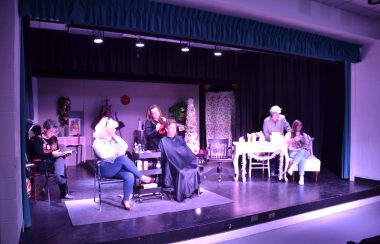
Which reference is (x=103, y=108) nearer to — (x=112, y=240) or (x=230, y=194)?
(x=230, y=194)

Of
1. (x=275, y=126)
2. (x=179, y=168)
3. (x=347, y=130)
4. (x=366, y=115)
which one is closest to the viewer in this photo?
(x=179, y=168)

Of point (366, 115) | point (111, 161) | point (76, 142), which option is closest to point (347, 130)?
point (366, 115)

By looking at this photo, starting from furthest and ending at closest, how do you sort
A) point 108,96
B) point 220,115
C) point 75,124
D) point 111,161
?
1. point 220,115
2. point 108,96
3. point 75,124
4. point 111,161

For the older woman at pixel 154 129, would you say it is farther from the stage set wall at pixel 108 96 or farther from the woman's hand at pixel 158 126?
the stage set wall at pixel 108 96

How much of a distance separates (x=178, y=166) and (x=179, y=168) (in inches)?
2.1

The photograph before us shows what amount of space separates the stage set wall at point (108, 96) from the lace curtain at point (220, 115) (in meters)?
0.47

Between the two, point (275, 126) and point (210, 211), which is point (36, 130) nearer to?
point (210, 211)

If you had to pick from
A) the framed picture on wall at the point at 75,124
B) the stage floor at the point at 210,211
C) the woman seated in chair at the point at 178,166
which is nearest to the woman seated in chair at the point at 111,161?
the stage floor at the point at 210,211

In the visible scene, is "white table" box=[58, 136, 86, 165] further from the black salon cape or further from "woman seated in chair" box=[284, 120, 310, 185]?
"woman seated in chair" box=[284, 120, 310, 185]

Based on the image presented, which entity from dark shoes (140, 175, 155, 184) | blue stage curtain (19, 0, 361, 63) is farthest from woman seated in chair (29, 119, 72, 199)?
blue stage curtain (19, 0, 361, 63)

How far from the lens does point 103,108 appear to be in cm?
793

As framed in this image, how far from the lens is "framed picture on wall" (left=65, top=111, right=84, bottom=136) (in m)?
7.63

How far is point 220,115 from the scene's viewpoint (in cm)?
868

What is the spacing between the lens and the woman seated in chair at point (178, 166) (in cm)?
454
